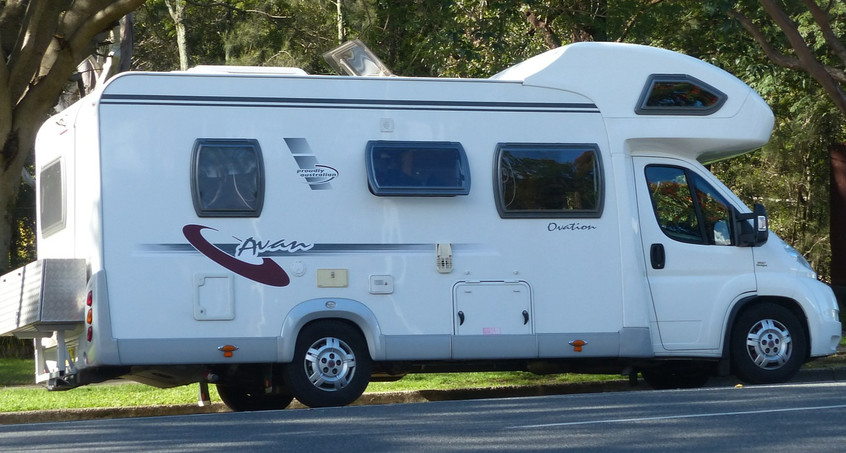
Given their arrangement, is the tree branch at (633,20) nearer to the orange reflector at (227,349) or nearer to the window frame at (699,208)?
the window frame at (699,208)

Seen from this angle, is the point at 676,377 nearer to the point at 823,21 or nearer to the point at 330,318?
the point at 330,318

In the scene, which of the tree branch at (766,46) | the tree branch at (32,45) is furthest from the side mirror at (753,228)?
the tree branch at (32,45)

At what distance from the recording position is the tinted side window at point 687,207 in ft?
36.9

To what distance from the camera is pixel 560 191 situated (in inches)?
425

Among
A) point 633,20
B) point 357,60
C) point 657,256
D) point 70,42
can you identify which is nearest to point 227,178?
point 357,60

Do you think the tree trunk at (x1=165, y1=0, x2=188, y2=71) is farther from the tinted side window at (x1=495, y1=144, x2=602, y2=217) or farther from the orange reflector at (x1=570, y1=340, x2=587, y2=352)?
the orange reflector at (x1=570, y1=340, x2=587, y2=352)

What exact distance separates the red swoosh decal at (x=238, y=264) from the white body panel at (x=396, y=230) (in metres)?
0.02

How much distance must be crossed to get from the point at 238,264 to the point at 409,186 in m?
1.58

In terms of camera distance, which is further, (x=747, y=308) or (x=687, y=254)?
(x=747, y=308)

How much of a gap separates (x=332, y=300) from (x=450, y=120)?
1882 millimetres

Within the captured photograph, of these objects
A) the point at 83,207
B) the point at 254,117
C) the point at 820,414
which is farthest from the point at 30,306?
the point at 820,414

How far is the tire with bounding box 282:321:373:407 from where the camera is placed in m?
10.1

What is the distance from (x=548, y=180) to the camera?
10.8 metres

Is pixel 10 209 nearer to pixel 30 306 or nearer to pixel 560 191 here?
pixel 30 306
